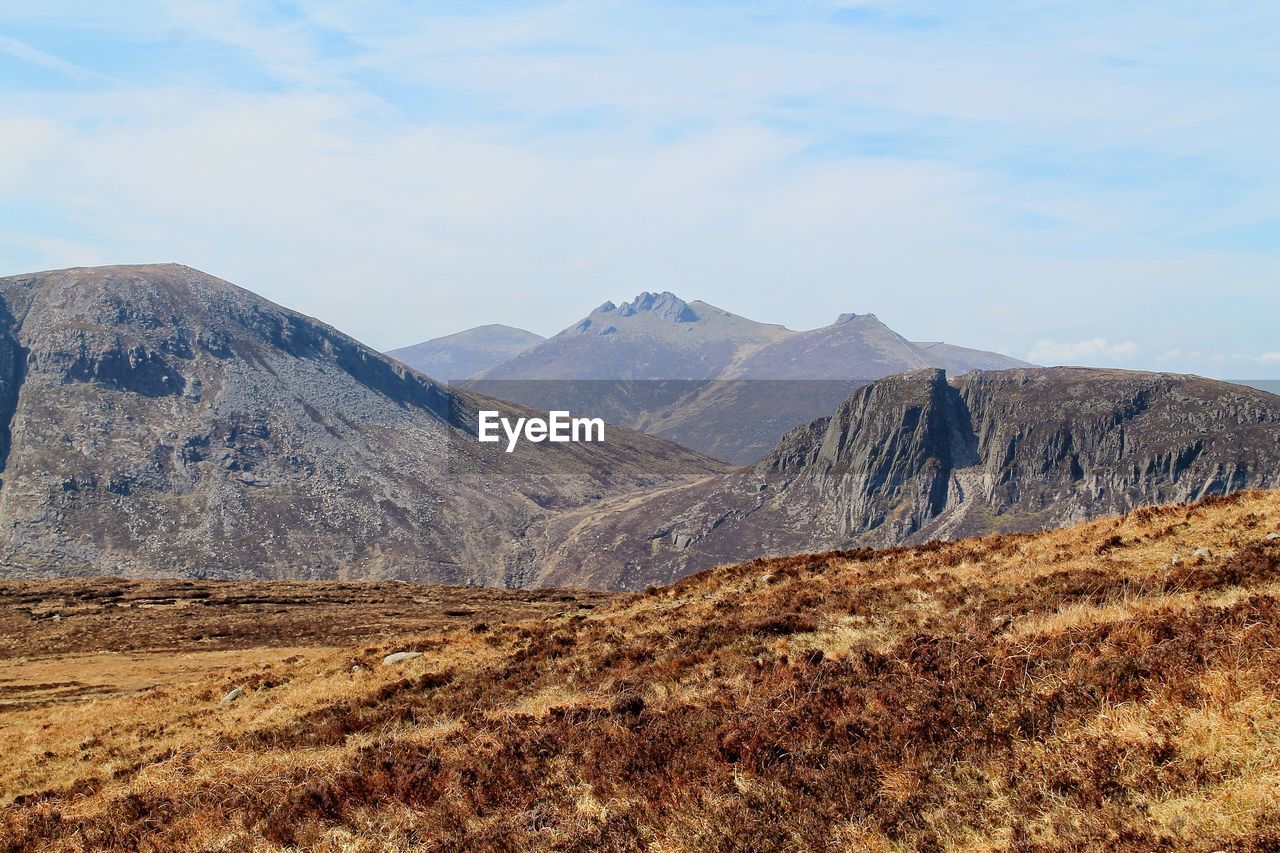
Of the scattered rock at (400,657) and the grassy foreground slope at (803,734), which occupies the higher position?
the grassy foreground slope at (803,734)

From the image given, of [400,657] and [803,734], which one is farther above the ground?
[803,734]

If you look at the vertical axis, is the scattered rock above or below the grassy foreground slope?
below

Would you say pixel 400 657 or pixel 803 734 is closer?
pixel 803 734

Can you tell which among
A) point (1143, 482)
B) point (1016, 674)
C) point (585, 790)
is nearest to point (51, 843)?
point (585, 790)

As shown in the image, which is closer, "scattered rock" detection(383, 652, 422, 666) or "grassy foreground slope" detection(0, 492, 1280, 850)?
"grassy foreground slope" detection(0, 492, 1280, 850)
